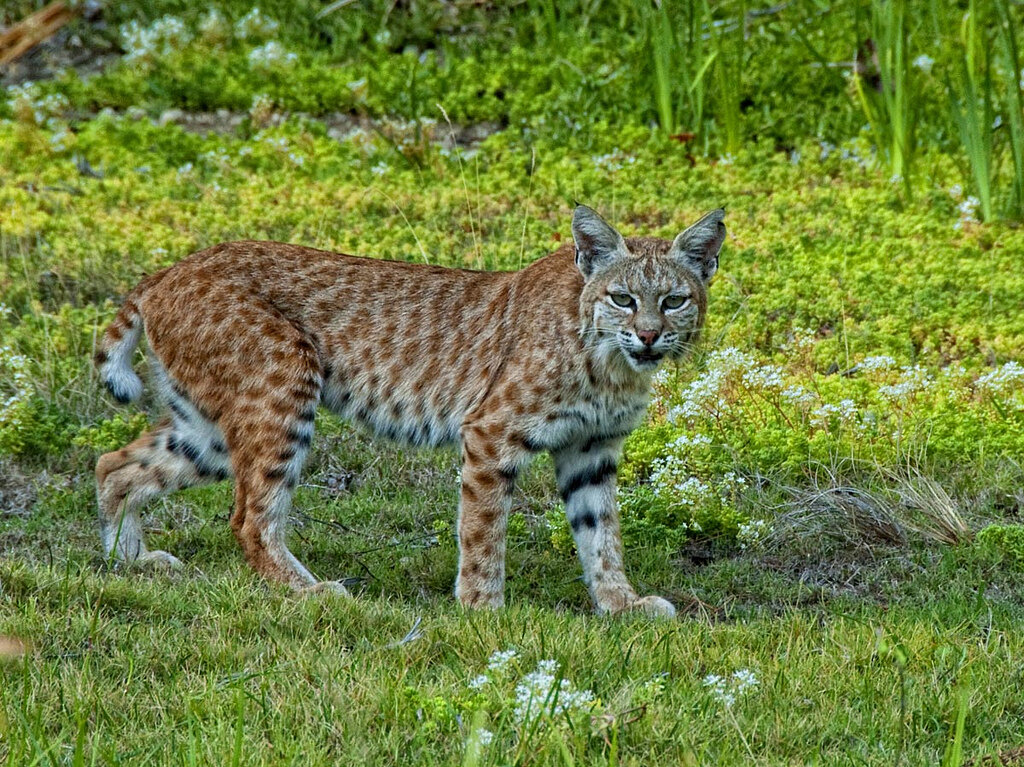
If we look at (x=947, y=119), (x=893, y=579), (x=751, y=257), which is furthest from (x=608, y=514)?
(x=947, y=119)

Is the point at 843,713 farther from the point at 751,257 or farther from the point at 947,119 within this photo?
the point at 947,119

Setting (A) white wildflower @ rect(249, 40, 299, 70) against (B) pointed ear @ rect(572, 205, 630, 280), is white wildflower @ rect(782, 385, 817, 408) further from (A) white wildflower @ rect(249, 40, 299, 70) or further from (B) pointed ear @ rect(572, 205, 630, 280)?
(A) white wildflower @ rect(249, 40, 299, 70)

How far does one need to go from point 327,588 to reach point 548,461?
1.80 metres

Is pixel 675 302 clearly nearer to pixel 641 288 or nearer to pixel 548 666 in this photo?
pixel 641 288

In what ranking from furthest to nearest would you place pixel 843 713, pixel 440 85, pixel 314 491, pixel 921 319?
pixel 440 85 → pixel 921 319 → pixel 314 491 → pixel 843 713

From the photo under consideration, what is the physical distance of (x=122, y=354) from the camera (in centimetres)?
581

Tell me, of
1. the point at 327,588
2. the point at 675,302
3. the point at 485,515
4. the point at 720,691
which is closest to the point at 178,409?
the point at 327,588

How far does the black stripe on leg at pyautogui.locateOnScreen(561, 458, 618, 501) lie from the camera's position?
18.4 ft

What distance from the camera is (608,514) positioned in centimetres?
559

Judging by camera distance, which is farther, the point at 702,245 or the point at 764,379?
the point at 764,379

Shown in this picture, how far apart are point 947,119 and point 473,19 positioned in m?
3.93

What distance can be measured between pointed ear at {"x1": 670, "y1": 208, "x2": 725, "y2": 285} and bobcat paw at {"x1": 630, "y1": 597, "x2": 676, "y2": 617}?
4.12 feet

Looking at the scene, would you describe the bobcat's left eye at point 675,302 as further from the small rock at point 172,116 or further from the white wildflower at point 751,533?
the small rock at point 172,116

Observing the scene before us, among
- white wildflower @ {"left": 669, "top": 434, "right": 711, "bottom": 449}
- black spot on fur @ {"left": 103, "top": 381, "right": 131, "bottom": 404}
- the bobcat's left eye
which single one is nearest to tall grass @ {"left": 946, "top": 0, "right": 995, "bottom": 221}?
white wildflower @ {"left": 669, "top": 434, "right": 711, "bottom": 449}
